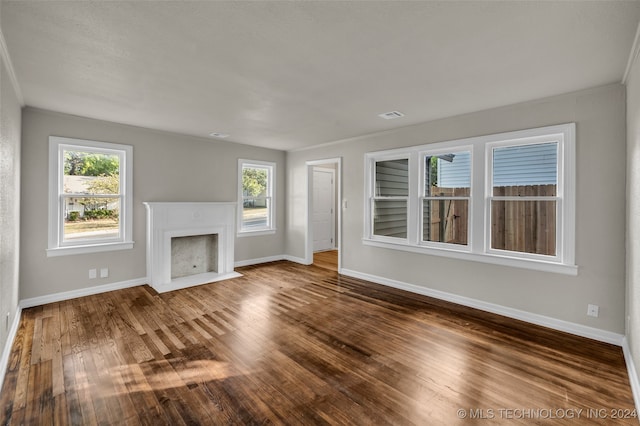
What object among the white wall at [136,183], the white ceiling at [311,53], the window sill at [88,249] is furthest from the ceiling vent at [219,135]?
the window sill at [88,249]

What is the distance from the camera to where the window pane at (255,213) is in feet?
20.5

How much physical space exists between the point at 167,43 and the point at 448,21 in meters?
1.92

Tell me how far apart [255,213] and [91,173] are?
9.55 feet

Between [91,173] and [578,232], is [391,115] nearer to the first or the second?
[578,232]

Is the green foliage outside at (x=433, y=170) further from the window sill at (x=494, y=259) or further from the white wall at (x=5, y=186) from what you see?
the white wall at (x=5, y=186)

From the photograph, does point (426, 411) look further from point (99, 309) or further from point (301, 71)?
point (99, 309)

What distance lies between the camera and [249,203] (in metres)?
6.32

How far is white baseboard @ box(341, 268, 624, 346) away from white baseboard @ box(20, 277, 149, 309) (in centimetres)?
391

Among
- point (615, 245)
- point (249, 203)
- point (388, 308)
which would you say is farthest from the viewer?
point (249, 203)

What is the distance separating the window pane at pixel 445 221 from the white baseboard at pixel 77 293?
14.9 ft

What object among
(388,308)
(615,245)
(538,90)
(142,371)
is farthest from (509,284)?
(142,371)

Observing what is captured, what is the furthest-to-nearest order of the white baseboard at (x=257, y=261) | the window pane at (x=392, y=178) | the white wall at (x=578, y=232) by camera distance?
the white baseboard at (x=257, y=261)
the window pane at (x=392, y=178)
the white wall at (x=578, y=232)

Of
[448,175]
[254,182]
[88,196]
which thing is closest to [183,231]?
[88,196]

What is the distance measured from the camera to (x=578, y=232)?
10.2 feet
